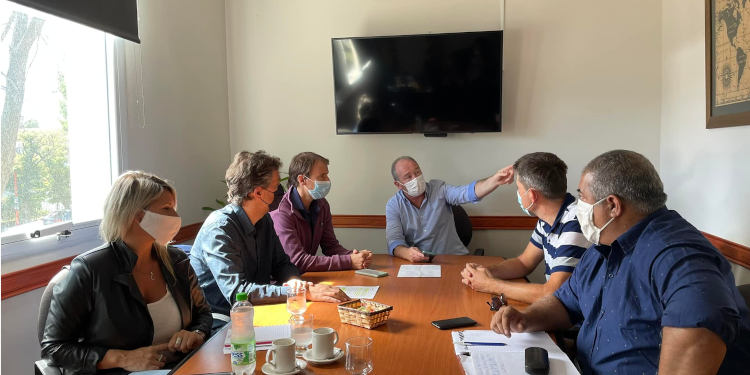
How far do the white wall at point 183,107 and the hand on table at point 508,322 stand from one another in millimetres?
2132

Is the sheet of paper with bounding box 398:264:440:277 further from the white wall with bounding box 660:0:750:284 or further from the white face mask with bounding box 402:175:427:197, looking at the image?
the white wall with bounding box 660:0:750:284

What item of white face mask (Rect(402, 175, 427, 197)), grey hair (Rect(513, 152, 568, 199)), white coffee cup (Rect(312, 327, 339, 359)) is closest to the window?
white coffee cup (Rect(312, 327, 339, 359))

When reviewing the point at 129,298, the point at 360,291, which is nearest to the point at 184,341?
the point at 129,298

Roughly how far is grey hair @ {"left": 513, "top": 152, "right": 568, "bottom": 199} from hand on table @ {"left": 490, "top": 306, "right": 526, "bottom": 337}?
71cm

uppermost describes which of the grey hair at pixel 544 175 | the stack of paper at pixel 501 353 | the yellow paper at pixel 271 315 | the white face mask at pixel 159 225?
the grey hair at pixel 544 175

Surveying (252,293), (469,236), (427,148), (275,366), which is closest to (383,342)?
(275,366)

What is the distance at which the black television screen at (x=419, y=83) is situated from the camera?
386 centimetres

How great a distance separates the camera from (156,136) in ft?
10.9

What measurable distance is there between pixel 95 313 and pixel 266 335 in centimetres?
58

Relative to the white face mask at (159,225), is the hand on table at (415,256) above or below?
below

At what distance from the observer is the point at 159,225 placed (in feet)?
6.11

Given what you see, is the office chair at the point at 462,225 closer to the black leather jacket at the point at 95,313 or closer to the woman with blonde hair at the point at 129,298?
the woman with blonde hair at the point at 129,298

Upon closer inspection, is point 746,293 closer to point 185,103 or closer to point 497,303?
point 497,303

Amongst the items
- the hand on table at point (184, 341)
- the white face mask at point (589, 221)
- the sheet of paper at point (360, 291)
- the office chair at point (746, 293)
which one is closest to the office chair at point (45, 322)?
the hand on table at point (184, 341)
